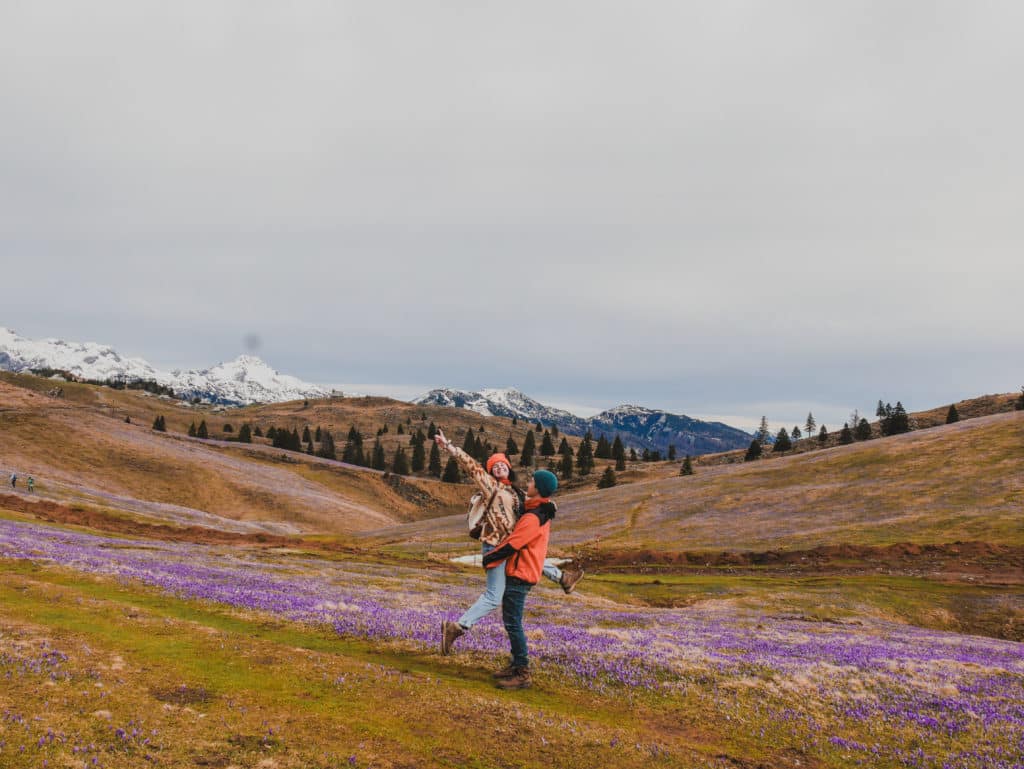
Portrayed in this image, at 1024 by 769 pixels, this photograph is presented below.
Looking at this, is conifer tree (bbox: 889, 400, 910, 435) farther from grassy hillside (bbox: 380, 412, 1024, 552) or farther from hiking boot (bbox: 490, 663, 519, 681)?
hiking boot (bbox: 490, 663, 519, 681)

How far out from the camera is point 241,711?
8.98 m

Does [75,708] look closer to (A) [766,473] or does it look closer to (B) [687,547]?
(B) [687,547]

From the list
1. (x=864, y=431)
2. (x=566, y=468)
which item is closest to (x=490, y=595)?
(x=864, y=431)

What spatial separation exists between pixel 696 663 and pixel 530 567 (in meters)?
6.42

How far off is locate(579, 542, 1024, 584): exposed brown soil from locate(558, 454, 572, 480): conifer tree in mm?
103666

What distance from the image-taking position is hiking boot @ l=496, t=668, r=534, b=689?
468 inches

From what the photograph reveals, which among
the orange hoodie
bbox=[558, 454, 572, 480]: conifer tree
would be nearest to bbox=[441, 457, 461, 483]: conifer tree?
bbox=[558, 454, 572, 480]: conifer tree

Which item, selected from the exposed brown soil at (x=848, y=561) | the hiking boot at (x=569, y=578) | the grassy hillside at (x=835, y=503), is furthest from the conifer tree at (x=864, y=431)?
the hiking boot at (x=569, y=578)

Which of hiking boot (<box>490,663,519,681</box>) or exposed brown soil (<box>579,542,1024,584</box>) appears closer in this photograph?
hiking boot (<box>490,663,519,681</box>)

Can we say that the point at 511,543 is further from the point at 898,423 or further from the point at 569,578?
the point at 898,423

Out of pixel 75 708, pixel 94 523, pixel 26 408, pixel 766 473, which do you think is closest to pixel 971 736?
pixel 75 708

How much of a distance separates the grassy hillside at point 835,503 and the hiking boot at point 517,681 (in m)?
53.2

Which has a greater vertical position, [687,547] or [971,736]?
[971,736]

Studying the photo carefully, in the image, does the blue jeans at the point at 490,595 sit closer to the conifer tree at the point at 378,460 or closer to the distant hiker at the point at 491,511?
the distant hiker at the point at 491,511
